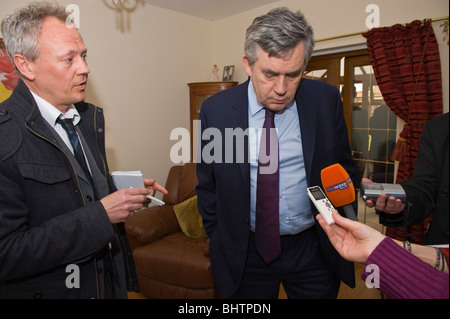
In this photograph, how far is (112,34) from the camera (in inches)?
131

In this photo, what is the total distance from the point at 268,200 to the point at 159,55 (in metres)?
2.98

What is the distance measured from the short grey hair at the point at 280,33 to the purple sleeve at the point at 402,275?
825 millimetres

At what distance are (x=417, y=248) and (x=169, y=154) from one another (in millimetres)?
3497

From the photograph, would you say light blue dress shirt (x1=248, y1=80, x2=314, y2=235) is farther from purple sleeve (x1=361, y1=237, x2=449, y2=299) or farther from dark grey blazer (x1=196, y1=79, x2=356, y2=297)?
purple sleeve (x1=361, y1=237, x2=449, y2=299)

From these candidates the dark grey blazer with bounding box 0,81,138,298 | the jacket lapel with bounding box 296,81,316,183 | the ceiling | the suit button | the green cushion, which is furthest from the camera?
the ceiling

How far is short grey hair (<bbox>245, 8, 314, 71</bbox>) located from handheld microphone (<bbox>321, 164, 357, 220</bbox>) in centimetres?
50

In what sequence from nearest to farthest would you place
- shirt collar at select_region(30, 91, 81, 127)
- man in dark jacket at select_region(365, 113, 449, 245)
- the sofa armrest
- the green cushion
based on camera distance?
man in dark jacket at select_region(365, 113, 449, 245) < shirt collar at select_region(30, 91, 81, 127) < the sofa armrest < the green cushion

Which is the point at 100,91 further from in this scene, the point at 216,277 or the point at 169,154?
the point at 216,277

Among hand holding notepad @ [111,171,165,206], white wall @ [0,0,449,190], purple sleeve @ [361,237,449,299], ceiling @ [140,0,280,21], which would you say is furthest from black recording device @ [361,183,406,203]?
ceiling @ [140,0,280,21]

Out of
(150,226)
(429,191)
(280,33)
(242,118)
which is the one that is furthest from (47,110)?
(150,226)

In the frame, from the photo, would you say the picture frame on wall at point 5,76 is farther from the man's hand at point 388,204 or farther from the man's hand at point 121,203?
the man's hand at point 388,204

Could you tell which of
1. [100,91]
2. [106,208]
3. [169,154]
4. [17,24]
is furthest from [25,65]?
[169,154]

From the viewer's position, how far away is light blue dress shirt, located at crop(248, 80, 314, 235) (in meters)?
1.41

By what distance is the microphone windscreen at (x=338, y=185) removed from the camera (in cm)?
105
